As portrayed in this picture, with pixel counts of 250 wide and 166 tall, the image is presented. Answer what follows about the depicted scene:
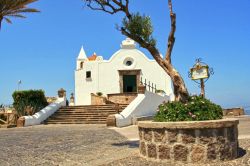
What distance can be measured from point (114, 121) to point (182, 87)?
32.7ft

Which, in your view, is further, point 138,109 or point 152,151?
point 138,109

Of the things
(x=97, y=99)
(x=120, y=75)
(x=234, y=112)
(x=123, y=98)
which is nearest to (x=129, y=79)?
(x=120, y=75)

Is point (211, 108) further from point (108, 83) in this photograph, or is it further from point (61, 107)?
point (108, 83)

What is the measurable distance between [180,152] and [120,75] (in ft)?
85.5

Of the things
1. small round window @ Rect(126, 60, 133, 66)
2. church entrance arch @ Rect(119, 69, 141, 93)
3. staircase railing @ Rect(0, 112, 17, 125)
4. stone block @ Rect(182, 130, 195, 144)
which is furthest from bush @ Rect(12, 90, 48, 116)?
stone block @ Rect(182, 130, 195, 144)

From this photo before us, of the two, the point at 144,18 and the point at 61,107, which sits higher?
the point at 144,18

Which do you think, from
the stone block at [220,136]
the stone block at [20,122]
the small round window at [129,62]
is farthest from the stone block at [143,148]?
the small round window at [129,62]

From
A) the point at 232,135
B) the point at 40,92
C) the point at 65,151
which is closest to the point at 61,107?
the point at 40,92

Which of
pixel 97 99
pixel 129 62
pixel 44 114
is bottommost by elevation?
pixel 44 114

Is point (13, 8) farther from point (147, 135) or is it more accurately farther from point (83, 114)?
point (147, 135)

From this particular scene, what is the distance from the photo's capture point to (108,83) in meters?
32.9

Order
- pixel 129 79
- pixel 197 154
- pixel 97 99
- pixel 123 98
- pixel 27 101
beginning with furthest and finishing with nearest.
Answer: pixel 129 79 < pixel 97 99 < pixel 123 98 < pixel 27 101 < pixel 197 154

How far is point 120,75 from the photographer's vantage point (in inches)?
1299

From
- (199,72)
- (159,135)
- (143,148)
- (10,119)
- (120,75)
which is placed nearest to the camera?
(159,135)
